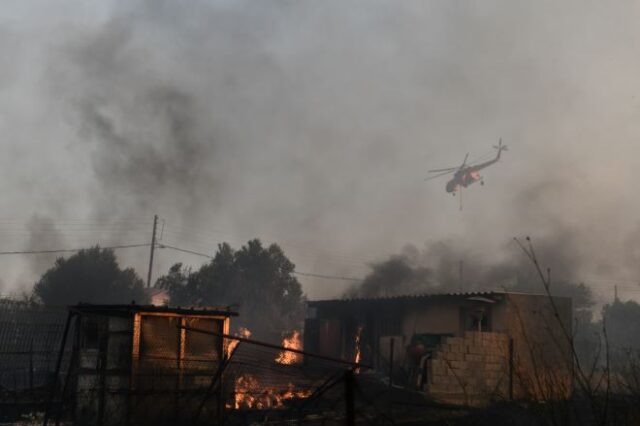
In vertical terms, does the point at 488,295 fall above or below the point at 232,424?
above

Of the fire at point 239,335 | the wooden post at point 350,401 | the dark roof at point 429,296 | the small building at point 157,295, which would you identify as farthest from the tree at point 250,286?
the wooden post at point 350,401

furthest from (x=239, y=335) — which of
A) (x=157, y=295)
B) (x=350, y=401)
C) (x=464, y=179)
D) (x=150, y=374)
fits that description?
(x=464, y=179)

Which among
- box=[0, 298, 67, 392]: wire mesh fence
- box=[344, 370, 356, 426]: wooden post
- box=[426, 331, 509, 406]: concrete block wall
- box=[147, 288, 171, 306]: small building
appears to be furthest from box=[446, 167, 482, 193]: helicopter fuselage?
box=[344, 370, 356, 426]: wooden post

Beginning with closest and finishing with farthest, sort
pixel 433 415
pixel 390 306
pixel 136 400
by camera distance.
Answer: pixel 136 400
pixel 433 415
pixel 390 306

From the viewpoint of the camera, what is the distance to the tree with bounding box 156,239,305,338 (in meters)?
46.8

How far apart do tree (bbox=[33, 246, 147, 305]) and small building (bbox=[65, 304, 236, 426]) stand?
30.4m

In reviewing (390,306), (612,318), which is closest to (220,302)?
(390,306)

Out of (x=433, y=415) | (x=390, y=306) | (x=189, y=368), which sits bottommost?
(x=433, y=415)

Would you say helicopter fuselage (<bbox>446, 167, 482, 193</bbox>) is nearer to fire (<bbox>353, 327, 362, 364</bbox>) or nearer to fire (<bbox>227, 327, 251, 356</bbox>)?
fire (<bbox>227, 327, 251, 356</bbox>)

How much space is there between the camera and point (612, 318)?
57.0m

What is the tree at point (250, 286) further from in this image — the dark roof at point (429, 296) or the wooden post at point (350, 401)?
the wooden post at point (350, 401)

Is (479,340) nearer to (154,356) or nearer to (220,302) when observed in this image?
(154,356)

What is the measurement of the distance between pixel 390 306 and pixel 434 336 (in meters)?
3.89

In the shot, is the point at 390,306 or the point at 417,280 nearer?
the point at 390,306
